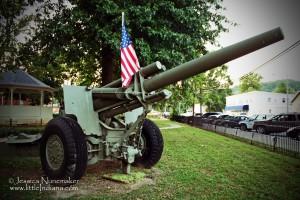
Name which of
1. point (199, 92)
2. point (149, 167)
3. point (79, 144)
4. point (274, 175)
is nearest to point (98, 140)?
point (79, 144)

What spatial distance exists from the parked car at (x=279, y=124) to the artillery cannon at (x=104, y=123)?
15.7m

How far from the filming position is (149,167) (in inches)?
270

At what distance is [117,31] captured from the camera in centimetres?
1148

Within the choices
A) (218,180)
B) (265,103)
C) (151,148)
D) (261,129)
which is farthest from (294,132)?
(265,103)

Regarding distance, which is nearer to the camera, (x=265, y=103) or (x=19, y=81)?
(x=19, y=81)

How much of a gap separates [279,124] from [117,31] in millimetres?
15070

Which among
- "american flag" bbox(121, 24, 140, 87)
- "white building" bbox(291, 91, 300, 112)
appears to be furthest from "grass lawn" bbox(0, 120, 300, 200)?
"white building" bbox(291, 91, 300, 112)

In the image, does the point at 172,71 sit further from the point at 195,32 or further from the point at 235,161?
the point at 195,32

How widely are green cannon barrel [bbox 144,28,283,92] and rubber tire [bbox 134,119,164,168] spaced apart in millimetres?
1836

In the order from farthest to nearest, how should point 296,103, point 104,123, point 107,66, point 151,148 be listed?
point 296,103 < point 107,66 < point 151,148 < point 104,123

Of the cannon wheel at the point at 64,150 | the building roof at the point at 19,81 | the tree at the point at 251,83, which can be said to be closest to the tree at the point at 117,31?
the cannon wheel at the point at 64,150

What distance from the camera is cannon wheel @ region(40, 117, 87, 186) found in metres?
5.09

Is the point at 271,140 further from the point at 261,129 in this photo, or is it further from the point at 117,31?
the point at 261,129

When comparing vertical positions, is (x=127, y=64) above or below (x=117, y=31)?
below
